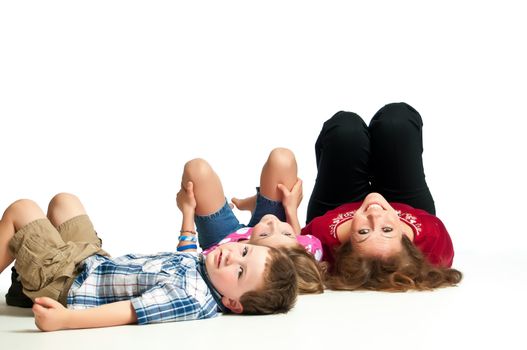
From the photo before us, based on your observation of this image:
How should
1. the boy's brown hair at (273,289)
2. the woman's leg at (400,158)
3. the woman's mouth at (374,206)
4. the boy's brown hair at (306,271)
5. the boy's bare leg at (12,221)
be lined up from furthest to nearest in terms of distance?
the woman's leg at (400,158), the woman's mouth at (374,206), the boy's brown hair at (306,271), the boy's bare leg at (12,221), the boy's brown hair at (273,289)

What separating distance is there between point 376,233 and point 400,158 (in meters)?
0.58

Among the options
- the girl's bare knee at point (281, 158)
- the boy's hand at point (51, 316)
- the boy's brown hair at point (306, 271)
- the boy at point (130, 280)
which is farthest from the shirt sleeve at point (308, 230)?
the boy's hand at point (51, 316)

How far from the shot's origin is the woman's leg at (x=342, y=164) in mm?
3891

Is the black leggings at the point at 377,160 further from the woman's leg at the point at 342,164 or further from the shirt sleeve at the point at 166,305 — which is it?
the shirt sleeve at the point at 166,305

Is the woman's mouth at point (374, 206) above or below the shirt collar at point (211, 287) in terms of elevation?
above

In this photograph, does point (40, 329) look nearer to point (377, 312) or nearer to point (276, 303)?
point (276, 303)

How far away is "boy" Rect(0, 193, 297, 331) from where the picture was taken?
8.49ft

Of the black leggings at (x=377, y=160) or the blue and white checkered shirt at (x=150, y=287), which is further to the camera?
the black leggings at (x=377, y=160)

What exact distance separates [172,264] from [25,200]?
1.91 feet

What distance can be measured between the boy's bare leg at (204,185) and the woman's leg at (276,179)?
21 cm

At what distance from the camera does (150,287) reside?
2.71m

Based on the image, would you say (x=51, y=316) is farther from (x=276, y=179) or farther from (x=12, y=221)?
(x=276, y=179)

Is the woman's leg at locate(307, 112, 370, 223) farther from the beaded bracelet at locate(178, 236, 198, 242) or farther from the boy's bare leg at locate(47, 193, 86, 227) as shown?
the boy's bare leg at locate(47, 193, 86, 227)

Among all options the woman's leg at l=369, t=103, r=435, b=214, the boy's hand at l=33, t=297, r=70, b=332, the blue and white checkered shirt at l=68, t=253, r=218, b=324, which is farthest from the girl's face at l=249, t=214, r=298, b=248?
the boy's hand at l=33, t=297, r=70, b=332
